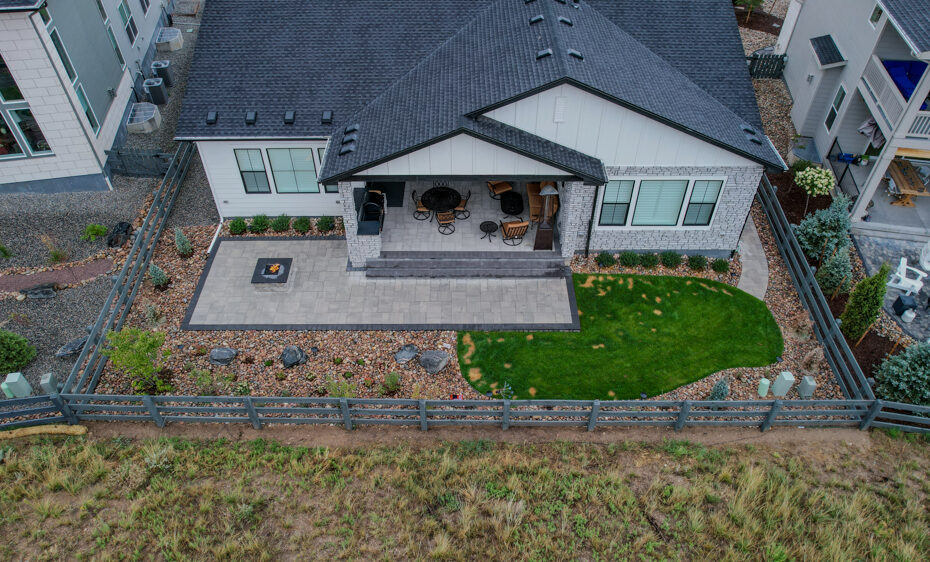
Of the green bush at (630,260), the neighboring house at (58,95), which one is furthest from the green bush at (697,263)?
the neighboring house at (58,95)

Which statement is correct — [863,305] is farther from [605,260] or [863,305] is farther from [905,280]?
[605,260]

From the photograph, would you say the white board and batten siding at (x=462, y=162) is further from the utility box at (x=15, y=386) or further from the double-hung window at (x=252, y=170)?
the utility box at (x=15, y=386)

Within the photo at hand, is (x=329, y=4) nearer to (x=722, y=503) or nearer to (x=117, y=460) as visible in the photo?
(x=117, y=460)

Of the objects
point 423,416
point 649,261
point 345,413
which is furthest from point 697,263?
point 345,413

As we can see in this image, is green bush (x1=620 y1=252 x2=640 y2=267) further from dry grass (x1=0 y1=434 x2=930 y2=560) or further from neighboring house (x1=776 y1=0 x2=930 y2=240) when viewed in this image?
neighboring house (x1=776 y1=0 x2=930 y2=240)

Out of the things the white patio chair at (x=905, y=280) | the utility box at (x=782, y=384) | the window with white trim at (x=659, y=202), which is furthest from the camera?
the window with white trim at (x=659, y=202)

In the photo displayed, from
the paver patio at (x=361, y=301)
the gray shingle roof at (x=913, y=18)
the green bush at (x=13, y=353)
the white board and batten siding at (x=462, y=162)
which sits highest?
the gray shingle roof at (x=913, y=18)

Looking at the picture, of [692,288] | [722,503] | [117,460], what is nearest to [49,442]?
[117,460]
